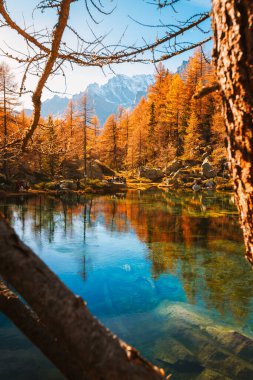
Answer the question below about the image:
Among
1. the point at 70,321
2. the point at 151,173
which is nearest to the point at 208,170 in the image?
the point at 151,173

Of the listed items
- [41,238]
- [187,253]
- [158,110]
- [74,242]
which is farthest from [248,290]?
[158,110]

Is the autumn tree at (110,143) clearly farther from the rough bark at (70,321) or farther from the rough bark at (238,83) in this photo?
the rough bark at (70,321)

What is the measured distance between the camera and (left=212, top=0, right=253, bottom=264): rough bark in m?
1.28

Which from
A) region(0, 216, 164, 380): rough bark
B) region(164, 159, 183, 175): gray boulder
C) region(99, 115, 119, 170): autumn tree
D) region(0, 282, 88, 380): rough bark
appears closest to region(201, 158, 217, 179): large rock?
region(164, 159, 183, 175): gray boulder

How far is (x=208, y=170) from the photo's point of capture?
1854 inches

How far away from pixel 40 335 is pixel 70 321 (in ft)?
1.97

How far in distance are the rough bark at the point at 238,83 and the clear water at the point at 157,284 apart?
632 centimetres

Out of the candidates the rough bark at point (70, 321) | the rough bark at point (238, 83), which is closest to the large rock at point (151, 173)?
the rough bark at point (238, 83)

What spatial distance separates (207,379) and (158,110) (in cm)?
5996

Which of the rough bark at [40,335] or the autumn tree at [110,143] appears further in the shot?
the autumn tree at [110,143]

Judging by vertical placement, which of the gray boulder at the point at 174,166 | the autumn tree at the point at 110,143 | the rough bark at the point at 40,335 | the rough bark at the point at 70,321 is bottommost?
the rough bark at the point at 40,335

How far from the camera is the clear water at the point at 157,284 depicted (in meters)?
7.07

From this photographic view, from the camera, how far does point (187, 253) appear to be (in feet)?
48.1

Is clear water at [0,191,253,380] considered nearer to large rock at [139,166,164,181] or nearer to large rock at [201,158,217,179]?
Result: large rock at [201,158,217,179]
